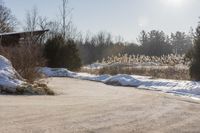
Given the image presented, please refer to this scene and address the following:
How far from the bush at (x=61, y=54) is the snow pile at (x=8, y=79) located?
60.2 ft

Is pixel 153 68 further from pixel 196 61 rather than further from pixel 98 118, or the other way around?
pixel 98 118

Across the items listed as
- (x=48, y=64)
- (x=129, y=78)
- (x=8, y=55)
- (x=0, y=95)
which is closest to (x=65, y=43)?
(x=48, y=64)

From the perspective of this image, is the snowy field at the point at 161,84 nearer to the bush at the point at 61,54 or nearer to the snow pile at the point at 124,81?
the snow pile at the point at 124,81

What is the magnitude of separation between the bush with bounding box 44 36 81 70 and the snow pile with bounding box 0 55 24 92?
18.4 meters

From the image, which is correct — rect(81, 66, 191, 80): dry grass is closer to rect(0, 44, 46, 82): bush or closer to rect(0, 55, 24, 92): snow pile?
rect(0, 44, 46, 82): bush

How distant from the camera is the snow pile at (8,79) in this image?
13242 millimetres

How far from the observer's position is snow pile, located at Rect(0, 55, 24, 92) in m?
13.2

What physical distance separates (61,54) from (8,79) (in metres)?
19.8

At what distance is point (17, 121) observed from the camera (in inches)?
309

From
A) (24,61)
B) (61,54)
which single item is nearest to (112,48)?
(61,54)

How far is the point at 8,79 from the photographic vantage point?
44.9ft

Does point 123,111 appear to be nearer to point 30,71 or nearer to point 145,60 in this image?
point 30,71

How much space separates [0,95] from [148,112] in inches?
191

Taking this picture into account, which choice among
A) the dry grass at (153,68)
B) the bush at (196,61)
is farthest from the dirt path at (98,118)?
the dry grass at (153,68)
